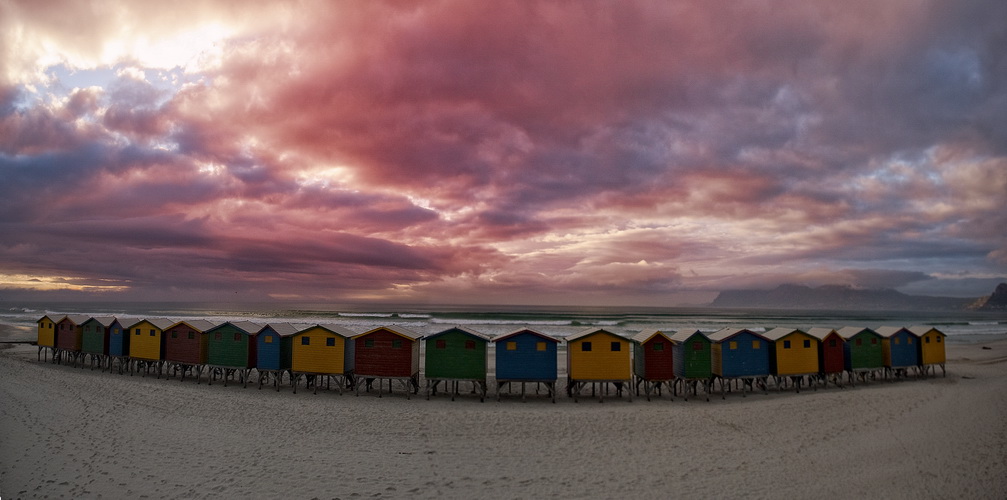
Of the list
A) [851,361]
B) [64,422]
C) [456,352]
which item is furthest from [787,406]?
[64,422]

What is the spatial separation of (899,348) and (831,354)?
6.03 meters

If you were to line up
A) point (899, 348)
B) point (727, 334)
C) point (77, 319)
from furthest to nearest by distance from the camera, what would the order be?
point (77, 319), point (899, 348), point (727, 334)

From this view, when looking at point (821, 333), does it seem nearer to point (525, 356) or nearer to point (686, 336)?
point (686, 336)

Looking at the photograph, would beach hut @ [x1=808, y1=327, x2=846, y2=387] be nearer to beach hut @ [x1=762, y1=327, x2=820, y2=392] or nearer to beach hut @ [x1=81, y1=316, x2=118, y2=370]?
beach hut @ [x1=762, y1=327, x2=820, y2=392]

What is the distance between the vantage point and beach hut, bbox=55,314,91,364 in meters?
34.9

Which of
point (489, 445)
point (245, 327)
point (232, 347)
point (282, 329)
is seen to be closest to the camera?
point (489, 445)

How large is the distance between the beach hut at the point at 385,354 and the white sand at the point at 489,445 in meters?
1.26

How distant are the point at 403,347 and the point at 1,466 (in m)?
14.7

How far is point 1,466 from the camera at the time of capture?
47.6ft

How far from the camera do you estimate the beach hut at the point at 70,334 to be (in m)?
34.9

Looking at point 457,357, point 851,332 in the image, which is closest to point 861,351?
point 851,332

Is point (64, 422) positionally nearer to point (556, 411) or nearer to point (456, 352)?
point (456, 352)

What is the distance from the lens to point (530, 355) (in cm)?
2525

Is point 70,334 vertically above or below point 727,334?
below
